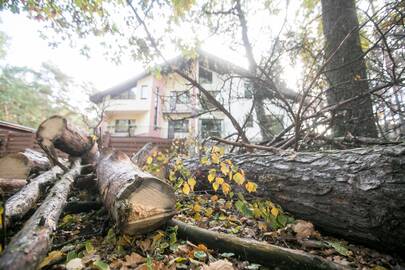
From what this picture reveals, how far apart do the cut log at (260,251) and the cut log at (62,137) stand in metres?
2.54

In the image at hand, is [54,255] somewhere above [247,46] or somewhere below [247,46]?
below

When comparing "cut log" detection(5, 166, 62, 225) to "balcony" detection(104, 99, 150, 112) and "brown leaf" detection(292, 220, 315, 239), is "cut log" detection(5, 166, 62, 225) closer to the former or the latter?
"brown leaf" detection(292, 220, 315, 239)

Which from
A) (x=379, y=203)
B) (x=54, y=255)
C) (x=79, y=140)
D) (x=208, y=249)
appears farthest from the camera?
(x=79, y=140)

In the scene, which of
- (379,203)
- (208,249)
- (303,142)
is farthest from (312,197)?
(303,142)

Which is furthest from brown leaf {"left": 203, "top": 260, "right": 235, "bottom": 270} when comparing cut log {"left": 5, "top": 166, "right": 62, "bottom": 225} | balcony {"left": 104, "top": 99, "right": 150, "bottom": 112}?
balcony {"left": 104, "top": 99, "right": 150, "bottom": 112}

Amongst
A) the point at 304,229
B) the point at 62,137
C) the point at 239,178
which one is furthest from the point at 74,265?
the point at 62,137

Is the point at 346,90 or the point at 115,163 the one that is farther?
the point at 346,90

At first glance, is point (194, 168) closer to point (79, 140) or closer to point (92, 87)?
point (79, 140)

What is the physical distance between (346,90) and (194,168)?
2623mm

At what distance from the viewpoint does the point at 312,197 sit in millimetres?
1683

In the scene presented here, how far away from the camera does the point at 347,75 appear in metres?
3.12

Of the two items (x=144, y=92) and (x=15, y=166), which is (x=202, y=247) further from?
(x=144, y=92)

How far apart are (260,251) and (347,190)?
81cm

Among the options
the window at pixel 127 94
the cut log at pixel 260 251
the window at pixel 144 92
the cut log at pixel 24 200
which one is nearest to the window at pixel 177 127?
the window at pixel 144 92
